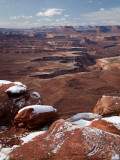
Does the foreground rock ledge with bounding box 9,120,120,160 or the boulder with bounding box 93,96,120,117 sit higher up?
the foreground rock ledge with bounding box 9,120,120,160

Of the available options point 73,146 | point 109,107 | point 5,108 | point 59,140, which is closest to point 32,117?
point 5,108

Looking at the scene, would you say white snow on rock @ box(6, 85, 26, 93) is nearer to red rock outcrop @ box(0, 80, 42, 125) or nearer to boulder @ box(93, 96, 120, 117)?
red rock outcrop @ box(0, 80, 42, 125)

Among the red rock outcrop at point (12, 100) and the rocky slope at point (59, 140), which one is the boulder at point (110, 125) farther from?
the red rock outcrop at point (12, 100)

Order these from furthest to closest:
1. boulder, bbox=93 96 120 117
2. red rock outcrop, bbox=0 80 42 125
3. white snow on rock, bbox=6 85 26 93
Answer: boulder, bbox=93 96 120 117
white snow on rock, bbox=6 85 26 93
red rock outcrop, bbox=0 80 42 125

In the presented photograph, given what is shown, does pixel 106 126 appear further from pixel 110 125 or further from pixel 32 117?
pixel 32 117

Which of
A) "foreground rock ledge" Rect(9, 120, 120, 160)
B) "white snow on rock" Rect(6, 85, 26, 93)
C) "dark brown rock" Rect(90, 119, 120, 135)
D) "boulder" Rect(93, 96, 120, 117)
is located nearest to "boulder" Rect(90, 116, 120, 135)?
"dark brown rock" Rect(90, 119, 120, 135)

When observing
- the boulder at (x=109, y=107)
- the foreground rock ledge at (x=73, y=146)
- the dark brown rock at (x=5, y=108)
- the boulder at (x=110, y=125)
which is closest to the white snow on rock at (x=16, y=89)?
the dark brown rock at (x=5, y=108)

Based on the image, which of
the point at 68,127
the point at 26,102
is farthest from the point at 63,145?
the point at 26,102
